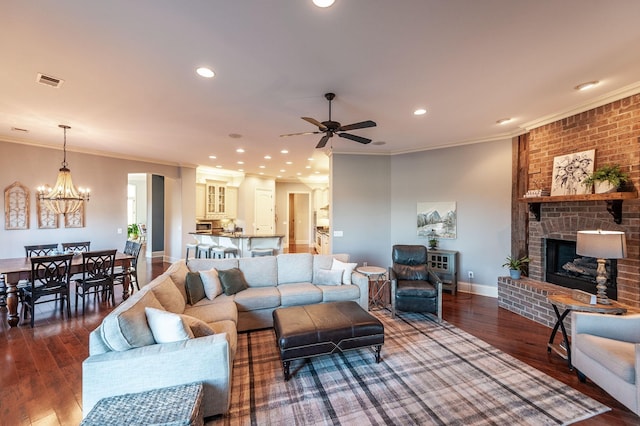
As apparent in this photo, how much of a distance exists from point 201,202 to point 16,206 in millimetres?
4645

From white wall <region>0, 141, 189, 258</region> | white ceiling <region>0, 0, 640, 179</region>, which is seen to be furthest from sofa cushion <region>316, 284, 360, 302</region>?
white wall <region>0, 141, 189, 258</region>

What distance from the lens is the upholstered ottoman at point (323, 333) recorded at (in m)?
2.48

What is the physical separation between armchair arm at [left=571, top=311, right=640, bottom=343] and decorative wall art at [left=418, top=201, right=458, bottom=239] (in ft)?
9.71

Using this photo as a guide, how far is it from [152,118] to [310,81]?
2.63m

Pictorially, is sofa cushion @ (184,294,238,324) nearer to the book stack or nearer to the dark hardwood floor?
the dark hardwood floor

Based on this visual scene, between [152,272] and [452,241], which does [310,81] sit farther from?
[152,272]

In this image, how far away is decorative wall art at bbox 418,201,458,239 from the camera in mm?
5412

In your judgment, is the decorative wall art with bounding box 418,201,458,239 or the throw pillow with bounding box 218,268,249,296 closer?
the throw pillow with bounding box 218,268,249,296

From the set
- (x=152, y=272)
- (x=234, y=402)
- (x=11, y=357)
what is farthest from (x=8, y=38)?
(x=152, y=272)

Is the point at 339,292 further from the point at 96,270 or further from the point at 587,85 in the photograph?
the point at 96,270

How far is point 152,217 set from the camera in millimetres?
8852

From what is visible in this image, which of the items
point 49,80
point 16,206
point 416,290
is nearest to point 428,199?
point 416,290

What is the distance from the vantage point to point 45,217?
548 centimetres

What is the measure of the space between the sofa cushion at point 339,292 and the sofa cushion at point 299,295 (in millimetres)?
84
